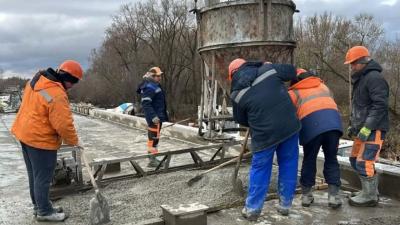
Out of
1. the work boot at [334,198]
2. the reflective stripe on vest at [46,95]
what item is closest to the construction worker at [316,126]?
the work boot at [334,198]

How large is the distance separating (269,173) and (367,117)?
1328 millimetres

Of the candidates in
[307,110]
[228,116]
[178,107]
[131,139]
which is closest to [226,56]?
[228,116]

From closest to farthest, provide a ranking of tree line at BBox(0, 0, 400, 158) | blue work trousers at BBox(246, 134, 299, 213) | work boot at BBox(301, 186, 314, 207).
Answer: blue work trousers at BBox(246, 134, 299, 213) → work boot at BBox(301, 186, 314, 207) → tree line at BBox(0, 0, 400, 158)

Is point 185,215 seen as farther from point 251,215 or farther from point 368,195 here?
point 368,195

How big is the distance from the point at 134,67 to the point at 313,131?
4121 centimetres

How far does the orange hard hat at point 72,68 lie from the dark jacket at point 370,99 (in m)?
3.22

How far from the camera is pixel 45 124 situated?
477 centimetres

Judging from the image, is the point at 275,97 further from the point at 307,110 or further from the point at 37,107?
the point at 37,107

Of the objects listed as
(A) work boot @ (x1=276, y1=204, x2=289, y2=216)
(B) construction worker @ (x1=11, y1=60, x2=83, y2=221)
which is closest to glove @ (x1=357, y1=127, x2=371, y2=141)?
(A) work boot @ (x1=276, y1=204, x2=289, y2=216)

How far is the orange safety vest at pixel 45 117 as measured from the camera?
4.66 m

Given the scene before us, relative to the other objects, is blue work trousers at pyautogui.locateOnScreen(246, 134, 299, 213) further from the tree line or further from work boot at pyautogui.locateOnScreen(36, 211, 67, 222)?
the tree line

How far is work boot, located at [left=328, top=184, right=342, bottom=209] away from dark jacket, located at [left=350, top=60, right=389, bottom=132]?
77 centimetres

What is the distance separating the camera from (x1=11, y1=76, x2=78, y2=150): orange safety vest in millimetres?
4664

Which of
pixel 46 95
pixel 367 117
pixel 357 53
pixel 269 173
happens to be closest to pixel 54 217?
pixel 46 95
